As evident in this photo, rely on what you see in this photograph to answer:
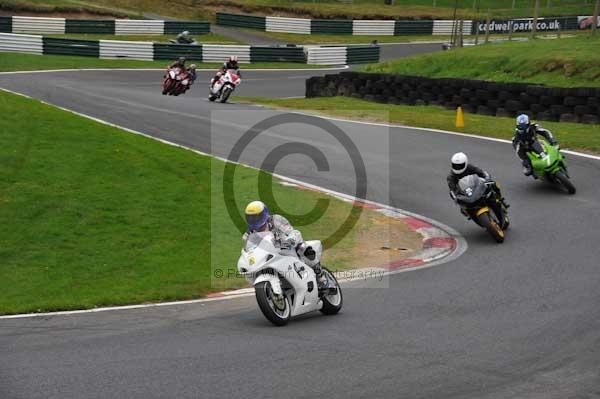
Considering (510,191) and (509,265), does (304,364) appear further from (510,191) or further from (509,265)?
(510,191)

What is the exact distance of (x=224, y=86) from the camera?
97.7ft

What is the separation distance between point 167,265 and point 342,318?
A: 133 inches

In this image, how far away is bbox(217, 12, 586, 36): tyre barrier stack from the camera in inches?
2045

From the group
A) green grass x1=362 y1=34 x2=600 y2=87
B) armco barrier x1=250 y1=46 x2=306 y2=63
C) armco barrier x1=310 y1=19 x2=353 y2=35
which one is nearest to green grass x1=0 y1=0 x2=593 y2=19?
armco barrier x1=310 y1=19 x2=353 y2=35

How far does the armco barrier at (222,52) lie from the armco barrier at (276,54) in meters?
0.33

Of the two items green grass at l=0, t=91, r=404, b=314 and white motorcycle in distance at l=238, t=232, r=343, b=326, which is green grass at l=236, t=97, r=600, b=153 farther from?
white motorcycle in distance at l=238, t=232, r=343, b=326

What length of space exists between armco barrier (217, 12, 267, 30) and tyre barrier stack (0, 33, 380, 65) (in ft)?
29.9

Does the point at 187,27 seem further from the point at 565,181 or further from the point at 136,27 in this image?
the point at 565,181

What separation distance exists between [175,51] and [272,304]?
113ft

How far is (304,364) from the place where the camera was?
26.4 feet

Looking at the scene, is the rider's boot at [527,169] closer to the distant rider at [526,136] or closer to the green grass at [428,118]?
the distant rider at [526,136]

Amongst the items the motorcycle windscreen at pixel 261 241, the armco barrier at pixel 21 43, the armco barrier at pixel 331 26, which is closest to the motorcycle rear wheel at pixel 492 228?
the motorcycle windscreen at pixel 261 241

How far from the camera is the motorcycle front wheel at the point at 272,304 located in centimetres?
944

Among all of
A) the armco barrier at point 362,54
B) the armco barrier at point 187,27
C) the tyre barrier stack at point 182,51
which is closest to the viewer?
the tyre barrier stack at point 182,51
